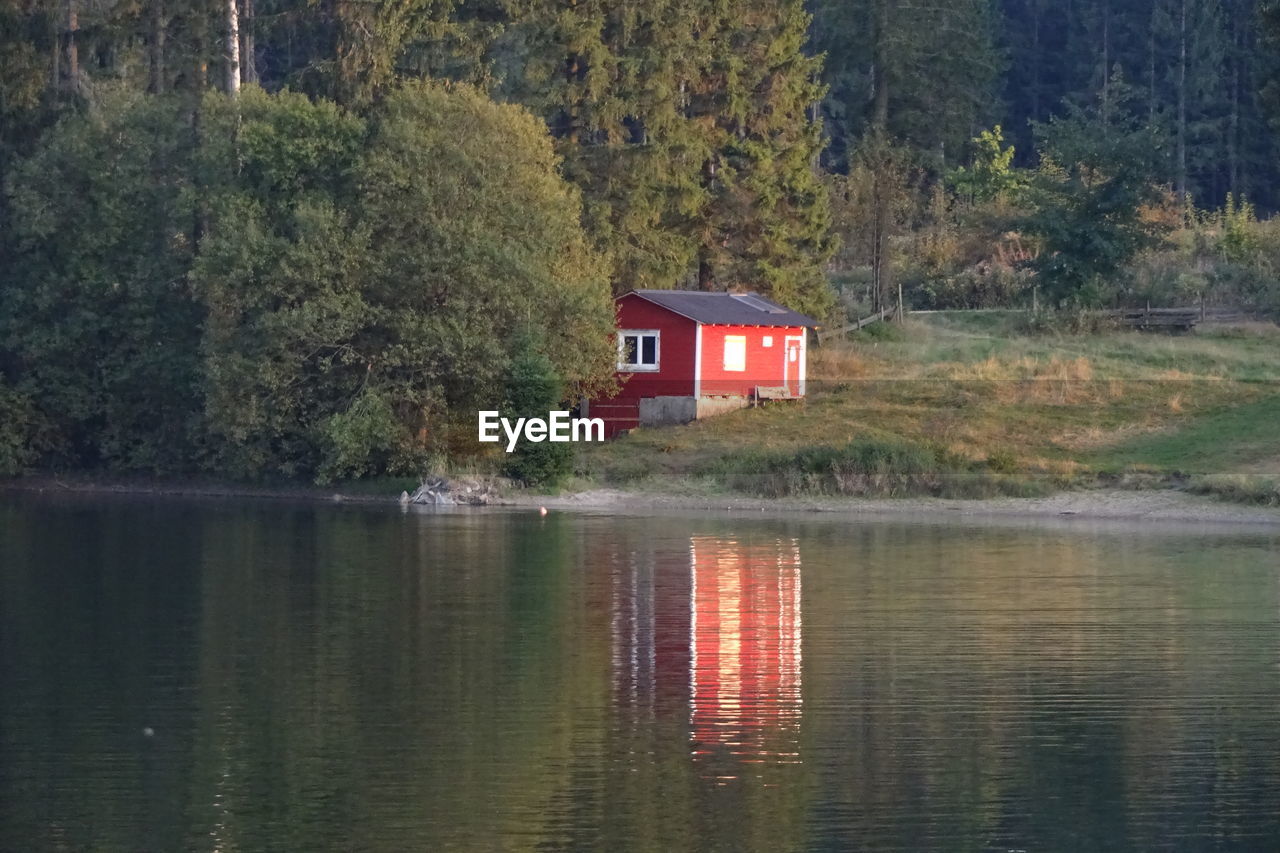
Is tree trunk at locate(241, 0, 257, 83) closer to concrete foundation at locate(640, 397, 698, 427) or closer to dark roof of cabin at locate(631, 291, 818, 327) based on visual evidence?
dark roof of cabin at locate(631, 291, 818, 327)

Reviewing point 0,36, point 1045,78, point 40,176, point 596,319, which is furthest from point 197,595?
point 1045,78

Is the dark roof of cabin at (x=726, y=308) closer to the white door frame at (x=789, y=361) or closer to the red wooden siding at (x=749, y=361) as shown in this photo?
the red wooden siding at (x=749, y=361)

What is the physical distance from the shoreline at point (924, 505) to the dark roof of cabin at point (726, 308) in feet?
26.6

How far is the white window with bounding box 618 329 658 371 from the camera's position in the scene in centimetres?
5541

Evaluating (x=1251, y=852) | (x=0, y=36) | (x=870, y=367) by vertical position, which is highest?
(x=0, y=36)

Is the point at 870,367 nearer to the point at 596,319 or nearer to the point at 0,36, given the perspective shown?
the point at 596,319

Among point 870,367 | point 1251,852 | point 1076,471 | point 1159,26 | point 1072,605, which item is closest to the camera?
point 1251,852

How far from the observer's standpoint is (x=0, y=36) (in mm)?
54531

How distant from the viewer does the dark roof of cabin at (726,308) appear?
180ft

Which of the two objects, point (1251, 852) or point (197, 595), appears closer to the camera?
point (1251, 852)

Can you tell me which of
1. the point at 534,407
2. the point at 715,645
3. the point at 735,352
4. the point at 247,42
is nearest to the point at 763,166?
the point at 735,352

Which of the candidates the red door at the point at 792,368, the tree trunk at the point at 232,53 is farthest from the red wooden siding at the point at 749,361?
the tree trunk at the point at 232,53

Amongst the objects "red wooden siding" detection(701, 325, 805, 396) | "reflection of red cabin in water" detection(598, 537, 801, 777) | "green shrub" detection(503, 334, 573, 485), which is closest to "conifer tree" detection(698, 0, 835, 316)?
"red wooden siding" detection(701, 325, 805, 396)

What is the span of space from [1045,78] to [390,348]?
71.6 m
